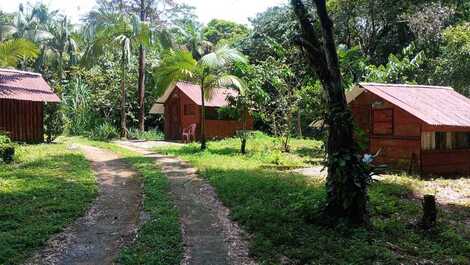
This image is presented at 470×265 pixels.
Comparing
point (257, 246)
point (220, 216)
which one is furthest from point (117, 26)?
point (257, 246)

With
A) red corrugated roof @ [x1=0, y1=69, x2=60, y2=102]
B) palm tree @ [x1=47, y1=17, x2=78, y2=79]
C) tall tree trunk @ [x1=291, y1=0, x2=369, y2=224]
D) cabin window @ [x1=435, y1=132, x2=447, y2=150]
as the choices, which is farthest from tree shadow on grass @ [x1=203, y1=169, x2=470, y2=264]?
palm tree @ [x1=47, y1=17, x2=78, y2=79]

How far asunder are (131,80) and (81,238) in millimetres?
26427

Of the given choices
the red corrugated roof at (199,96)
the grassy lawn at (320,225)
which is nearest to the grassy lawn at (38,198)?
the grassy lawn at (320,225)

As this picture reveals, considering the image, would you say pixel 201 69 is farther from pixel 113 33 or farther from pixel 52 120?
pixel 113 33

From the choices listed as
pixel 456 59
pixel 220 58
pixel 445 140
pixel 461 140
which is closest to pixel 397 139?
pixel 445 140

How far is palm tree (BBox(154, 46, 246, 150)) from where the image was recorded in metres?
17.2

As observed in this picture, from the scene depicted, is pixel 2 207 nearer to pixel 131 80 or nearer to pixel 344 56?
pixel 344 56

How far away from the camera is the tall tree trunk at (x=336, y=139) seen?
792cm

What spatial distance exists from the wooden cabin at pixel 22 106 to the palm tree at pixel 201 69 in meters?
5.60

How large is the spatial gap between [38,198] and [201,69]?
930cm

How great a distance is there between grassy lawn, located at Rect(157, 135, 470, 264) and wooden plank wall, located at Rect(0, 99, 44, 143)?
10.8 m

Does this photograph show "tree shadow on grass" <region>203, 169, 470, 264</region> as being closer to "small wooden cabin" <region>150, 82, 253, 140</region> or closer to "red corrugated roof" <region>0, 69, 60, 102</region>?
"red corrugated roof" <region>0, 69, 60, 102</region>

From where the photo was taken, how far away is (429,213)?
8.07 m

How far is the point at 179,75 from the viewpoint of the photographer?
17.8 meters
